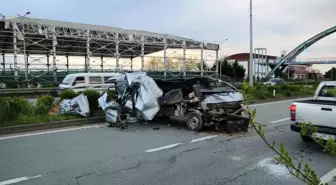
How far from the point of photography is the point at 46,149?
6957mm

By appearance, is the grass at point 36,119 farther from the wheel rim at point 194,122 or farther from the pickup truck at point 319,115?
the pickup truck at point 319,115

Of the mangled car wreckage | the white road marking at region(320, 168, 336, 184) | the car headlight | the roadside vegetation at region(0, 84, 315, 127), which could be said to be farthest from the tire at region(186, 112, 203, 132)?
the white road marking at region(320, 168, 336, 184)

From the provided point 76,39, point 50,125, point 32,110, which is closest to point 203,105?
point 50,125

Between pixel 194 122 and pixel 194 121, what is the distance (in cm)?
3

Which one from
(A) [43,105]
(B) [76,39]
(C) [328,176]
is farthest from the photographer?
(B) [76,39]

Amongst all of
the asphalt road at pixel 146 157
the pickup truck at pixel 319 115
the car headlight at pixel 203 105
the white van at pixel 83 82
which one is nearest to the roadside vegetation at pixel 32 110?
the asphalt road at pixel 146 157

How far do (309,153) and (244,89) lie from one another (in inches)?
205

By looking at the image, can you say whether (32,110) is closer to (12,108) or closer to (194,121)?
(12,108)

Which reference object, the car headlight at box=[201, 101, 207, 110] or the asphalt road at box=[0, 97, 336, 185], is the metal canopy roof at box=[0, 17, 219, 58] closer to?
the asphalt road at box=[0, 97, 336, 185]

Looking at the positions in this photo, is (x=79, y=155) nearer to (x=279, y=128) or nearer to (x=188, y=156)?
(x=188, y=156)

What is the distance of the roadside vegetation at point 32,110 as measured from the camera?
9.29m

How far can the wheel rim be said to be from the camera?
9201mm

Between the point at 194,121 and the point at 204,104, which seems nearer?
Answer: the point at 204,104

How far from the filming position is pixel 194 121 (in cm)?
933
